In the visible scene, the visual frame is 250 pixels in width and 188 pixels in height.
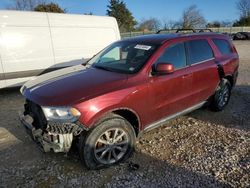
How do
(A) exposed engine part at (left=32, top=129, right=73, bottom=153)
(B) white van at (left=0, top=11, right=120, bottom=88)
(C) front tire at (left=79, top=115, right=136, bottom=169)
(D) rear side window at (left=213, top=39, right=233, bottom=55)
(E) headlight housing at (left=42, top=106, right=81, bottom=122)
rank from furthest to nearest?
1. (B) white van at (left=0, top=11, right=120, bottom=88)
2. (D) rear side window at (left=213, top=39, right=233, bottom=55)
3. (C) front tire at (left=79, top=115, right=136, bottom=169)
4. (A) exposed engine part at (left=32, top=129, right=73, bottom=153)
5. (E) headlight housing at (left=42, top=106, right=81, bottom=122)

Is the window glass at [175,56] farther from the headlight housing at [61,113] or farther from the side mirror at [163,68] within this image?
the headlight housing at [61,113]

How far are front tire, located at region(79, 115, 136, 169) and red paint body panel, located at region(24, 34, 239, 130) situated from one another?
0.17 meters

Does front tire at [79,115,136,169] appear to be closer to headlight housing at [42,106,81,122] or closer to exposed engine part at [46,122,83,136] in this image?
exposed engine part at [46,122,83,136]

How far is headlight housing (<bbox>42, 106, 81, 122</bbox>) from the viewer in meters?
2.90

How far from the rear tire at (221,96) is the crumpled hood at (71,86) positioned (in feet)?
8.35

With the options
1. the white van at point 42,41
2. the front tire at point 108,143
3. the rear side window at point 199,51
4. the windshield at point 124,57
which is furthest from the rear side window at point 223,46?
the white van at point 42,41

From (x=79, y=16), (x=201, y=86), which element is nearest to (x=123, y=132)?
(x=201, y=86)

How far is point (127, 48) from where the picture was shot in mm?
4289

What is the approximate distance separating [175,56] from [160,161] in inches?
67.7

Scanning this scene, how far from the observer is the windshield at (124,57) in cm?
371

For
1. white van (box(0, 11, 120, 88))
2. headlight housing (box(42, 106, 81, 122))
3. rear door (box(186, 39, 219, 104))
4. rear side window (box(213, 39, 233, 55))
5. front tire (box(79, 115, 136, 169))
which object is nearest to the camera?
headlight housing (box(42, 106, 81, 122))

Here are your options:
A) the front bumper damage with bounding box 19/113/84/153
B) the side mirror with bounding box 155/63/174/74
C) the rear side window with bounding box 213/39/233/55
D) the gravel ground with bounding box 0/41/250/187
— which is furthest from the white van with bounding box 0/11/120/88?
the side mirror with bounding box 155/63/174/74

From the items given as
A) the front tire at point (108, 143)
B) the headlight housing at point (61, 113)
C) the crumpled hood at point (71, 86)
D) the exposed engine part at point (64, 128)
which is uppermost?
the crumpled hood at point (71, 86)

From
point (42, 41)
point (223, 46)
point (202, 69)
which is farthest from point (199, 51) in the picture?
point (42, 41)
